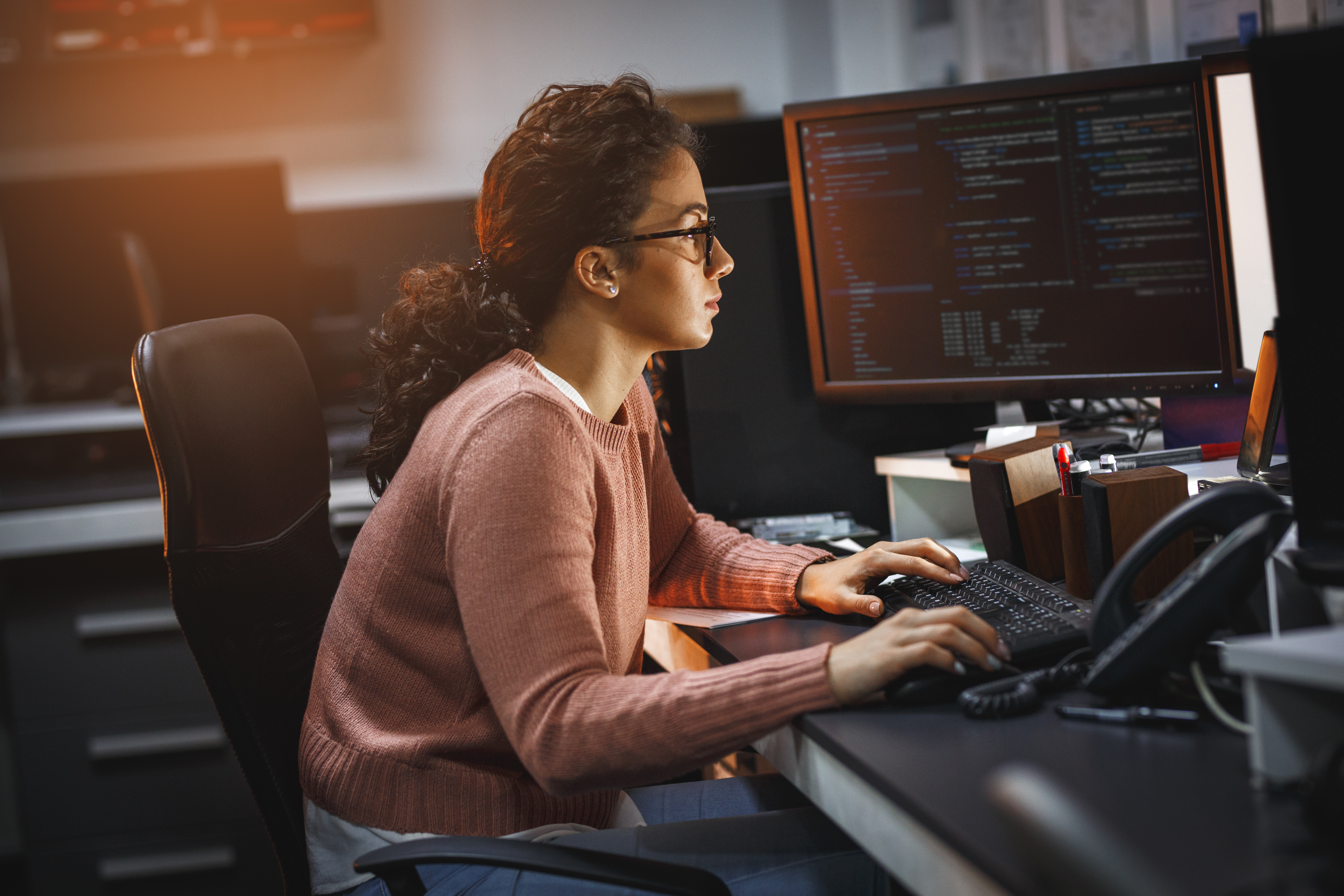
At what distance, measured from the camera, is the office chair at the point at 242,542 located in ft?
3.20

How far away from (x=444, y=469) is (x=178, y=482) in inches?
10.0

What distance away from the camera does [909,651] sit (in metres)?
0.82

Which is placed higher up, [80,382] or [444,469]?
[80,382]

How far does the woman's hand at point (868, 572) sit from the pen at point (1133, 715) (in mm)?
314

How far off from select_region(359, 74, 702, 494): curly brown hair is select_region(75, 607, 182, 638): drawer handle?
127 cm

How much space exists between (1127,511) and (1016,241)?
46 centimetres

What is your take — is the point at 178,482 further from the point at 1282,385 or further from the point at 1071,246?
the point at 1071,246

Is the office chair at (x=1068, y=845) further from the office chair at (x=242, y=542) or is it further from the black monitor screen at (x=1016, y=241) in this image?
the black monitor screen at (x=1016, y=241)

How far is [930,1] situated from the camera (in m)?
3.02

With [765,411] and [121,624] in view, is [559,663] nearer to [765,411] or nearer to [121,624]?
[765,411]

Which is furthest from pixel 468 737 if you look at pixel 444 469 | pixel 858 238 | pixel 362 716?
pixel 858 238

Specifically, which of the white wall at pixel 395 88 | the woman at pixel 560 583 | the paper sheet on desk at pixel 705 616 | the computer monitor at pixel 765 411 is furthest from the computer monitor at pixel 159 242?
the paper sheet on desk at pixel 705 616

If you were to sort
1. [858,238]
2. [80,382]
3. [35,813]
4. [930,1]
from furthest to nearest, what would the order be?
[930,1]
[80,382]
[35,813]
[858,238]

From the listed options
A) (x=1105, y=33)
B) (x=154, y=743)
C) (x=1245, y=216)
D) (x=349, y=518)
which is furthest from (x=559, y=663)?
(x=1105, y=33)
